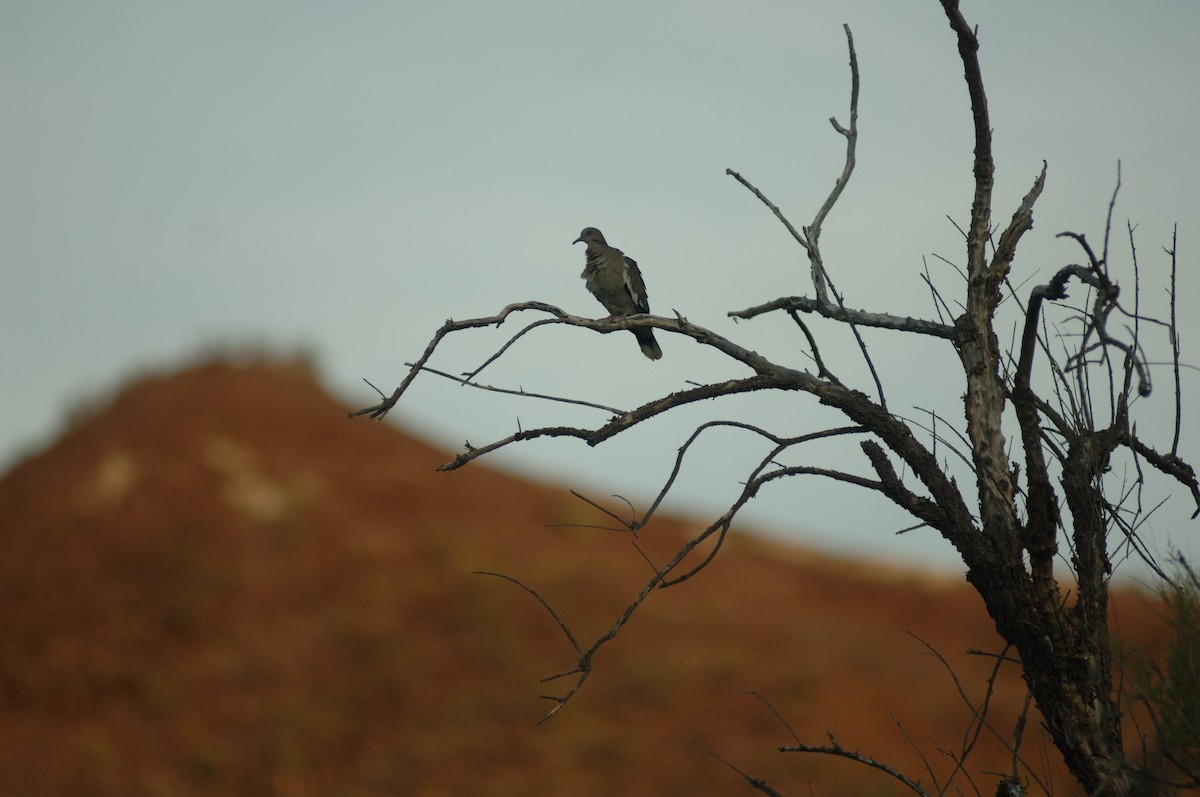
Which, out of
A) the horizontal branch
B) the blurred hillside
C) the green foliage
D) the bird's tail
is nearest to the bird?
the bird's tail

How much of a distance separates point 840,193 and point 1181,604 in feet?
7.11

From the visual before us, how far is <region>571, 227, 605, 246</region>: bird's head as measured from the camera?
8.91 m

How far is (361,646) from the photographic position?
19.2 m

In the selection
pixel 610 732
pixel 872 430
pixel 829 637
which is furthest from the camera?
pixel 829 637

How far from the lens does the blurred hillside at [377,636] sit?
677 inches

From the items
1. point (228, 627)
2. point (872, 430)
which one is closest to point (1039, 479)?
point (872, 430)

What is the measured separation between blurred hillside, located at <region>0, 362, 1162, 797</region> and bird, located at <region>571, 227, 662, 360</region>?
8.84 meters

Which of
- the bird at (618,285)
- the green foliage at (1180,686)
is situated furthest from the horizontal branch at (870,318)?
the bird at (618,285)

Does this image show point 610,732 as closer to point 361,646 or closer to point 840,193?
point 361,646

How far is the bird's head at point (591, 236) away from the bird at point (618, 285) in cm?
53

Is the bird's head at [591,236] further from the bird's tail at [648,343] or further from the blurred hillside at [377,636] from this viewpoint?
the blurred hillside at [377,636]

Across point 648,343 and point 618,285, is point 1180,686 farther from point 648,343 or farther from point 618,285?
point 618,285

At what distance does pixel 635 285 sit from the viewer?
8172 mm

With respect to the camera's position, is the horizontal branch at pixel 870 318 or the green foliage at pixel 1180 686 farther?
the horizontal branch at pixel 870 318
